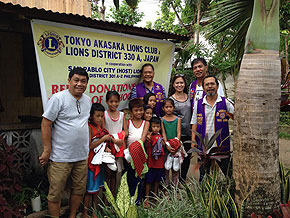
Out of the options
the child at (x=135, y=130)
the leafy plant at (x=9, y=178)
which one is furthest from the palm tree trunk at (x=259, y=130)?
the leafy plant at (x=9, y=178)

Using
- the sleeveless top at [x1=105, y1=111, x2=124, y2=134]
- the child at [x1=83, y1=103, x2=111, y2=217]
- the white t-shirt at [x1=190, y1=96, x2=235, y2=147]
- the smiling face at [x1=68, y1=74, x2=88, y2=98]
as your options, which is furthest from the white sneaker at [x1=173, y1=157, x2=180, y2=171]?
the smiling face at [x1=68, y1=74, x2=88, y2=98]

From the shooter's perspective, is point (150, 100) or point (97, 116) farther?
point (150, 100)

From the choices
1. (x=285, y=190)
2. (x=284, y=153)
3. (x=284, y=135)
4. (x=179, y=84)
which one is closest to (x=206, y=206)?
(x=285, y=190)

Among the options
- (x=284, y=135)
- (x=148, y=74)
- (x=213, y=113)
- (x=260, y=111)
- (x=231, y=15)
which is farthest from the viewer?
(x=284, y=135)

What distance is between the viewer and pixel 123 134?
361 centimetres

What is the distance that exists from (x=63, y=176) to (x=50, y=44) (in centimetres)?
193

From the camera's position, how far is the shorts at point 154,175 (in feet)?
12.6

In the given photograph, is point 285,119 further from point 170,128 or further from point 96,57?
point 96,57

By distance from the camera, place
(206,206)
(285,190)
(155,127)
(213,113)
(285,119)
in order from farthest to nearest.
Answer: (285,119), (155,127), (213,113), (285,190), (206,206)

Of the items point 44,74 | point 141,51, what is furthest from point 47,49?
point 141,51

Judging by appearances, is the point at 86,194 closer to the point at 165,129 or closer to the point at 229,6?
the point at 165,129

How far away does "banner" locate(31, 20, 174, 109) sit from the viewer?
12.2 ft

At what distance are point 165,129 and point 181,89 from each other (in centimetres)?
70

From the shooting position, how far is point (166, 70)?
5359mm
